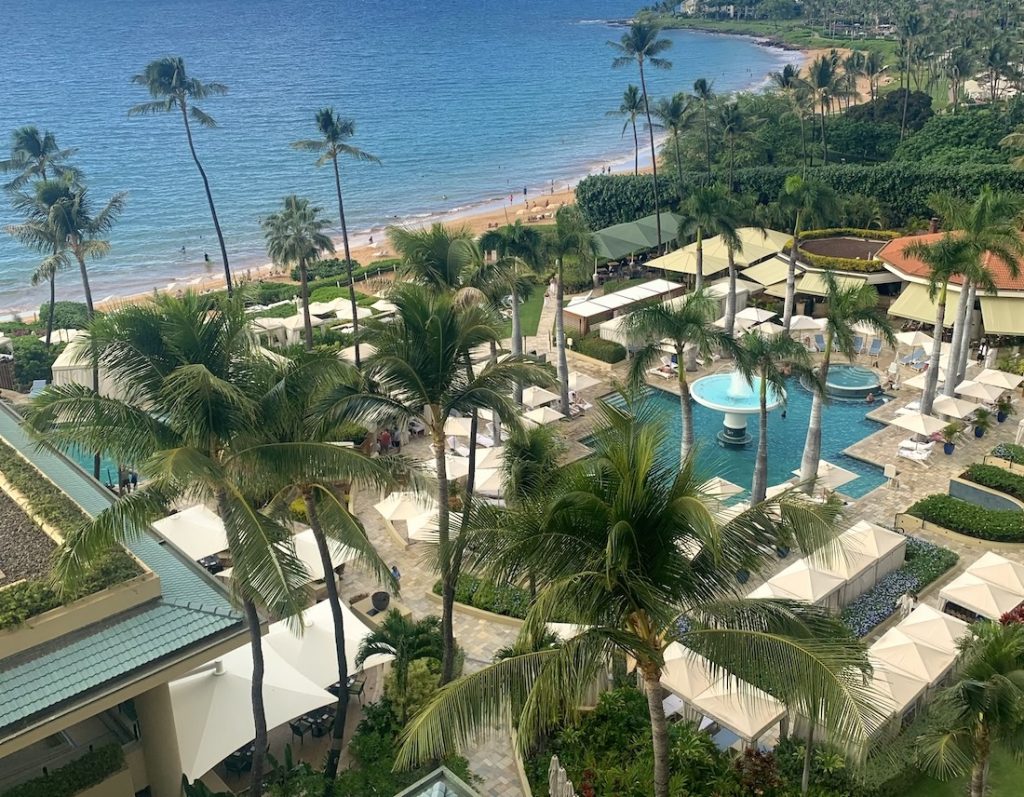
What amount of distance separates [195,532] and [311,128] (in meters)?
108

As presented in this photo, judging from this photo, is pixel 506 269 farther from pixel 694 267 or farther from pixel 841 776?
pixel 694 267

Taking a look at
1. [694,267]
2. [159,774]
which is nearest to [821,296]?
[694,267]

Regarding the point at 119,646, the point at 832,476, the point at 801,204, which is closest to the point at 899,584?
the point at 832,476

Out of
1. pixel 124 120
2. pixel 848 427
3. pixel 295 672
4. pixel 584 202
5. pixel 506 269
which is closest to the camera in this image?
pixel 295 672

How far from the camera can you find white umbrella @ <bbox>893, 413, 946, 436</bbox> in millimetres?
29750

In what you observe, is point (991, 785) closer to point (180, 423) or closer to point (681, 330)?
point (681, 330)

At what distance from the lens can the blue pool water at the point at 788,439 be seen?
29.8 metres

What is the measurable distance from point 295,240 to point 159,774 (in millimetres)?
26172

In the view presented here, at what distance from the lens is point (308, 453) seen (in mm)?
13914

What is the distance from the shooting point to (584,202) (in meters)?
61.1

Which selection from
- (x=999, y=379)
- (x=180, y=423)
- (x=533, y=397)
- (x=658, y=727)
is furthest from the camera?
(x=533, y=397)

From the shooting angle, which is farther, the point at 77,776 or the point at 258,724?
the point at 258,724

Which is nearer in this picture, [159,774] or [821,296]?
[159,774]

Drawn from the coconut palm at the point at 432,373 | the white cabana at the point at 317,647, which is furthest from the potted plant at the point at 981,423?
the white cabana at the point at 317,647
